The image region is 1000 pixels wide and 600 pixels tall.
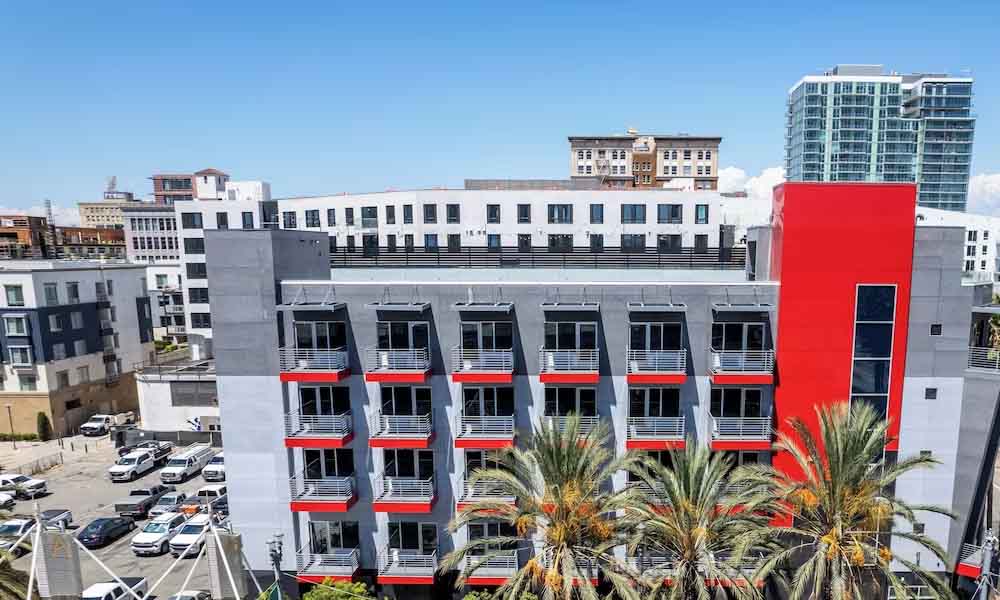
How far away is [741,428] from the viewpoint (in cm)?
2483

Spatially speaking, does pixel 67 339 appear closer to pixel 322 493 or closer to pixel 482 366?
pixel 322 493

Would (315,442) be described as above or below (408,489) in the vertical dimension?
above

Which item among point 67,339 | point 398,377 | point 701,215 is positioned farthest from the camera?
point 67,339

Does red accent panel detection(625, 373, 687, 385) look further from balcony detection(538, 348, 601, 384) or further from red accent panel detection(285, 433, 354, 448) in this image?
red accent panel detection(285, 433, 354, 448)

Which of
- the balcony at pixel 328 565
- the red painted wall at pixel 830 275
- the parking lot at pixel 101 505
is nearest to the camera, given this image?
the red painted wall at pixel 830 275

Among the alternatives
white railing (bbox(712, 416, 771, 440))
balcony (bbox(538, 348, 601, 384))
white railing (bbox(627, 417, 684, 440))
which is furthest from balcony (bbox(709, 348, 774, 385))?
balcony (bbox(538, 348, 601, 384))

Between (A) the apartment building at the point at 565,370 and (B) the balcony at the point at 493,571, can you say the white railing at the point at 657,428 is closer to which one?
(A) the apartment building at the point at 565,370

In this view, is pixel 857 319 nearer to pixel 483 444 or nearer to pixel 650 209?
pixel 483 444

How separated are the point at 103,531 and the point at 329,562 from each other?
71.6 ft

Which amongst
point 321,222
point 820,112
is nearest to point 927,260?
point 321,222

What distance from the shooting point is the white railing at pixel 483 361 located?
24641 millimetres

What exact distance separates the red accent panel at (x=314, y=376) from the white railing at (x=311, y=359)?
0.73ft

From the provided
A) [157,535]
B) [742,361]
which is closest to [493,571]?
[742,361]

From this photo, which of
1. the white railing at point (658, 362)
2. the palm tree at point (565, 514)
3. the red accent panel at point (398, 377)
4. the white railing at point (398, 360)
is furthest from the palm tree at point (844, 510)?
the white railing at point (398, 360)
